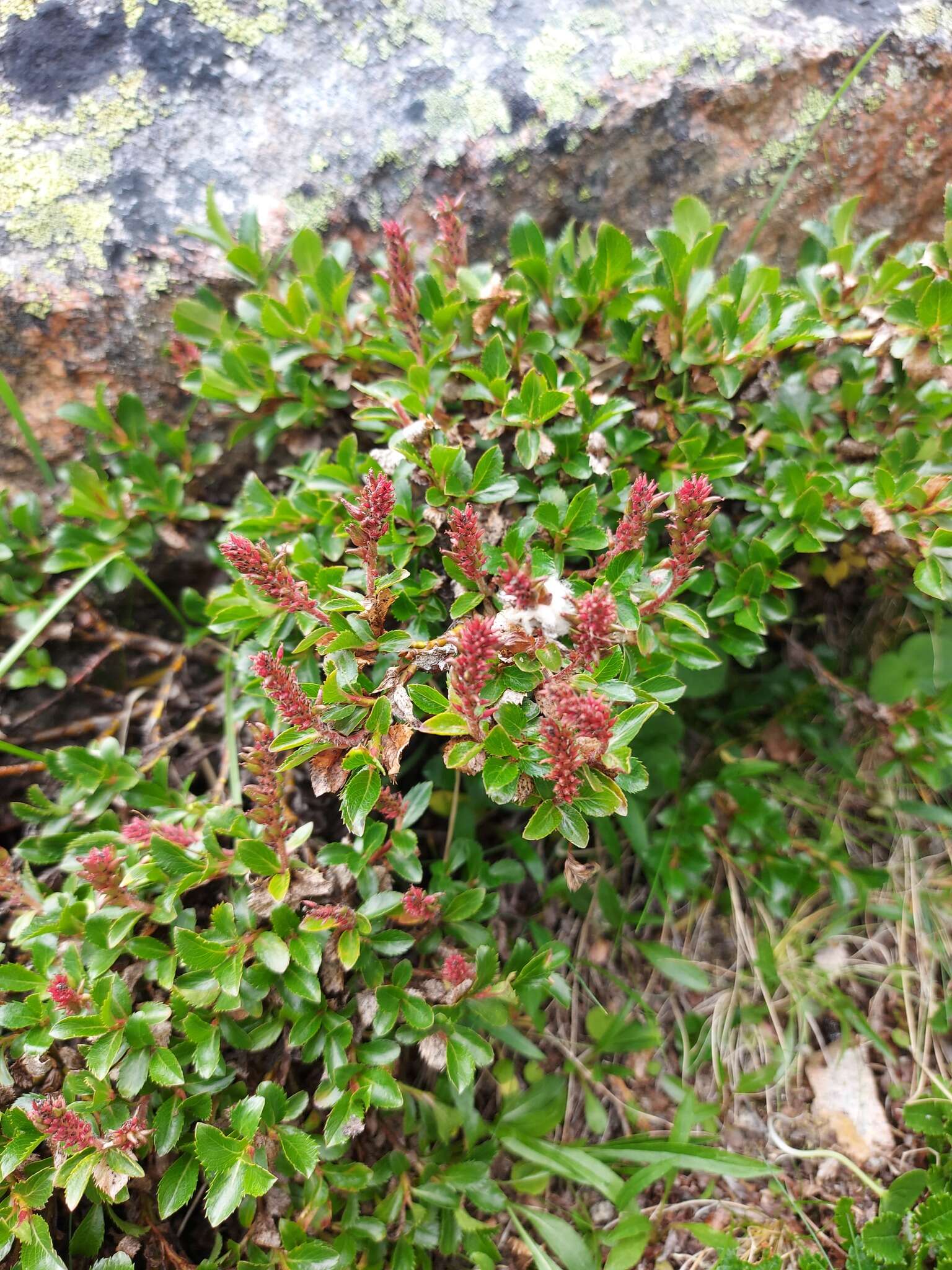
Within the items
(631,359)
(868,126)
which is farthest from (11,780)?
(868,126)

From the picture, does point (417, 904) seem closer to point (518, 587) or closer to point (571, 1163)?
point (518, 587)

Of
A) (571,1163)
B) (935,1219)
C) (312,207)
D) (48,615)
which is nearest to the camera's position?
(935,1219)

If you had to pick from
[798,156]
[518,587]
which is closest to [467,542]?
[518,587]

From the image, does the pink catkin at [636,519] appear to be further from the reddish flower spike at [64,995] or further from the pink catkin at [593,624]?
the reddish flower spike at [64,995]

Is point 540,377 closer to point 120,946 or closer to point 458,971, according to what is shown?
point 458,971

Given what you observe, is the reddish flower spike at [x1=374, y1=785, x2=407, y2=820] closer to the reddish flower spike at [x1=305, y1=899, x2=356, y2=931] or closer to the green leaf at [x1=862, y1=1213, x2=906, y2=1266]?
the reddish flower spike at [x1=305, y1=899, x2=356, y2=931]

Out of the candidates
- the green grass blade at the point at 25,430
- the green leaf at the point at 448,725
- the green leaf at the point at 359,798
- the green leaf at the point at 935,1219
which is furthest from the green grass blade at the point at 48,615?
the green leaf at the point at 935,1219
